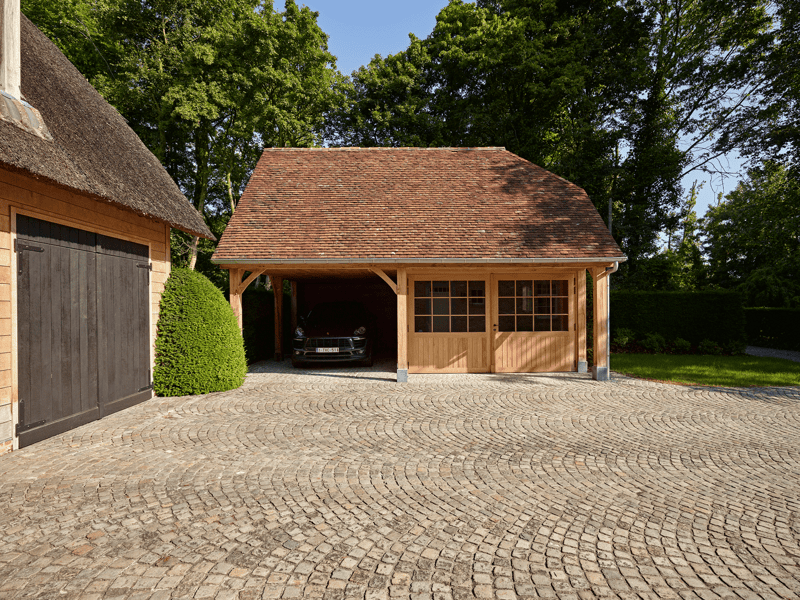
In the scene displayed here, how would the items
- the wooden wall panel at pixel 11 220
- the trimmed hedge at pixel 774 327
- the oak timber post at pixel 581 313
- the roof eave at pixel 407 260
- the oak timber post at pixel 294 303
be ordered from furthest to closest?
the trimmed hedge at pixel 774 327
the oak timber post at pixel 294 303
the oak timber post at pixel 581 313
the roof eave at pixel 407 260
the wooden wall panel at pixel 11 220

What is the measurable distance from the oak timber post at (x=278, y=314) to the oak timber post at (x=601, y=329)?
8.50 m

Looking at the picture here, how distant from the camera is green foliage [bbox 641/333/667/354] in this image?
Result: 14797 millimetres

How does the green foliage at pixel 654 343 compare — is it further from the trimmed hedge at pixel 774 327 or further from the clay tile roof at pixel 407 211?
the clay tile roof at pixel 407 211

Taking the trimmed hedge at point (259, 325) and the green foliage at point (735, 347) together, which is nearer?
the trimmed hedge at point (259, 325)

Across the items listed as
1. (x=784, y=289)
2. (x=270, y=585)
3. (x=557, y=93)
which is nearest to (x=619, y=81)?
(x=557, y=93)

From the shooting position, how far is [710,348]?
14617mm

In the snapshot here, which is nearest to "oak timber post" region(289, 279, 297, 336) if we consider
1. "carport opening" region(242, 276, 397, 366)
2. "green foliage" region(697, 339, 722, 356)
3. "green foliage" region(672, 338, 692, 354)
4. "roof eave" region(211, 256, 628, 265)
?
"carport opening" region(242, 276, 397, 366)

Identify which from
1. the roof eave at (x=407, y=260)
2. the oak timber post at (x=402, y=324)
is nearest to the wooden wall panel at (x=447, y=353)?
the oak timber post at (x=402, y=324)

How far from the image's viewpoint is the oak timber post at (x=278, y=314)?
41.9ft

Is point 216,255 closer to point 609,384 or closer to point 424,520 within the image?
point 424,520

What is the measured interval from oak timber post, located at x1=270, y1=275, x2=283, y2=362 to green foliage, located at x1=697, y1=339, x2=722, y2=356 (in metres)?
14.0

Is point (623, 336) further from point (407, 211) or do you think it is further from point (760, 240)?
point (760, 240)

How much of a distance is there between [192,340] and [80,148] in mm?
3469

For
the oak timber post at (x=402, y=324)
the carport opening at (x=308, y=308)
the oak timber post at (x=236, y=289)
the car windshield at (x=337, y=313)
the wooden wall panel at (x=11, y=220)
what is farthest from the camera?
the carport opening at (x=308, y=308)
